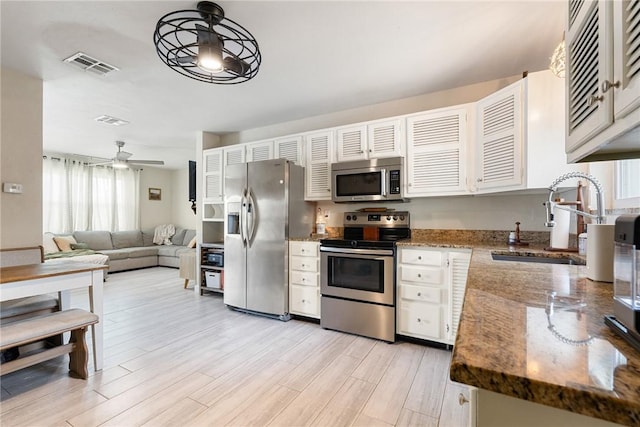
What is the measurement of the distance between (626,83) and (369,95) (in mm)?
2710

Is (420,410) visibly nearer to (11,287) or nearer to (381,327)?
(381,327)

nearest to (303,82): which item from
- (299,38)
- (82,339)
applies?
(299,38)

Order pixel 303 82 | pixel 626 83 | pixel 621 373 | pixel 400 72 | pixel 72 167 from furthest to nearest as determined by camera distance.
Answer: pixel 72 167 < pixel 303 82 < pixel 400 72 < pixel 626 83 < pixel 621 373

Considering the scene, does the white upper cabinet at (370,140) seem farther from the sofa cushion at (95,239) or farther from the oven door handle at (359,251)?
the sofa cushion at (95,239)

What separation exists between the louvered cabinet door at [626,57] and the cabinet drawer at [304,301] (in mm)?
2782

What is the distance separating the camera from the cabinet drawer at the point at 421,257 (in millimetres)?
2525

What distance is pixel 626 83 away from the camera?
0.66m

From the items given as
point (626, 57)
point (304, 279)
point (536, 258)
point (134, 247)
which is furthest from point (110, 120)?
point (536, 258)

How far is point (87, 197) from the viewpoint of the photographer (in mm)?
6383

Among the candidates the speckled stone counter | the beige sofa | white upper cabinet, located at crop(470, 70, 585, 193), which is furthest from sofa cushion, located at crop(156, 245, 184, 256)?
the speckled stone counter

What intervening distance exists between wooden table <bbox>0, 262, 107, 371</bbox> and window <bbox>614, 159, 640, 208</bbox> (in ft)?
11.5

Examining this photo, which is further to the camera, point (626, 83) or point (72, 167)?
point (72, 167)

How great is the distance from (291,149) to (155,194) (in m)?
5.80

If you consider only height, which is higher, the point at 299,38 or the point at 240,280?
the point at 299,38
